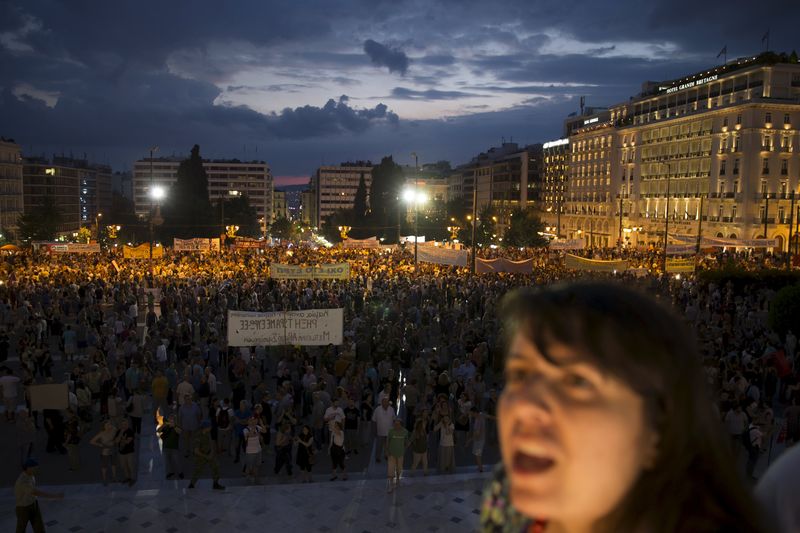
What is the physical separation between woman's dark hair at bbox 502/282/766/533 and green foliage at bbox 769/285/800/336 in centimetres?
2210

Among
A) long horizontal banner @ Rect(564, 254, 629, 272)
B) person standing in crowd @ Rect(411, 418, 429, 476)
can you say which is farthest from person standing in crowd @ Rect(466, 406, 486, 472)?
long horizontal banner @ Rect(564, 254, 629, 272)

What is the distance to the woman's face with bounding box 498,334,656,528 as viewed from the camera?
47.9 inches

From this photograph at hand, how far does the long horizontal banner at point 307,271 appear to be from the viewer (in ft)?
83.1

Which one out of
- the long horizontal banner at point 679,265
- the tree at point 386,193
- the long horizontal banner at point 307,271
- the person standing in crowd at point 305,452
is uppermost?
the tree at point 386,193

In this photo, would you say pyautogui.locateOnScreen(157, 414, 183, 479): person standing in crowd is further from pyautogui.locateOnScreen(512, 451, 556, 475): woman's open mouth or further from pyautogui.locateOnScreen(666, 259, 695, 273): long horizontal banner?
pyautogui.locateOnScreen(666, 259, 695, 273): long horizontal banner

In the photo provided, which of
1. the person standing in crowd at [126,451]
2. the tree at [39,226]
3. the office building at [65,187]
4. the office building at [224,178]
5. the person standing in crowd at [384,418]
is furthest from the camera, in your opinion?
the office building at [224,178]

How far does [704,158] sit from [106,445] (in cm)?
7029

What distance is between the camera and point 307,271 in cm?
2553

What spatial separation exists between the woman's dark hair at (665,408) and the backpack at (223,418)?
11444 mm

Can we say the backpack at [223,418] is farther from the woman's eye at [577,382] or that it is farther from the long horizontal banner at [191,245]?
the long horizontal banner at [191,245]

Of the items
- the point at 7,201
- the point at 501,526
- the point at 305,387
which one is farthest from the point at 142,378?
the point at 7,201

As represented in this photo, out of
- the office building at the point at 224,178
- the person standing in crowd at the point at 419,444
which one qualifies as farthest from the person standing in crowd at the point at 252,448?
the office building at the point at 224,178

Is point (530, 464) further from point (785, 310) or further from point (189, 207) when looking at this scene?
point (189, 207)

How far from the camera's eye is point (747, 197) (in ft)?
202
